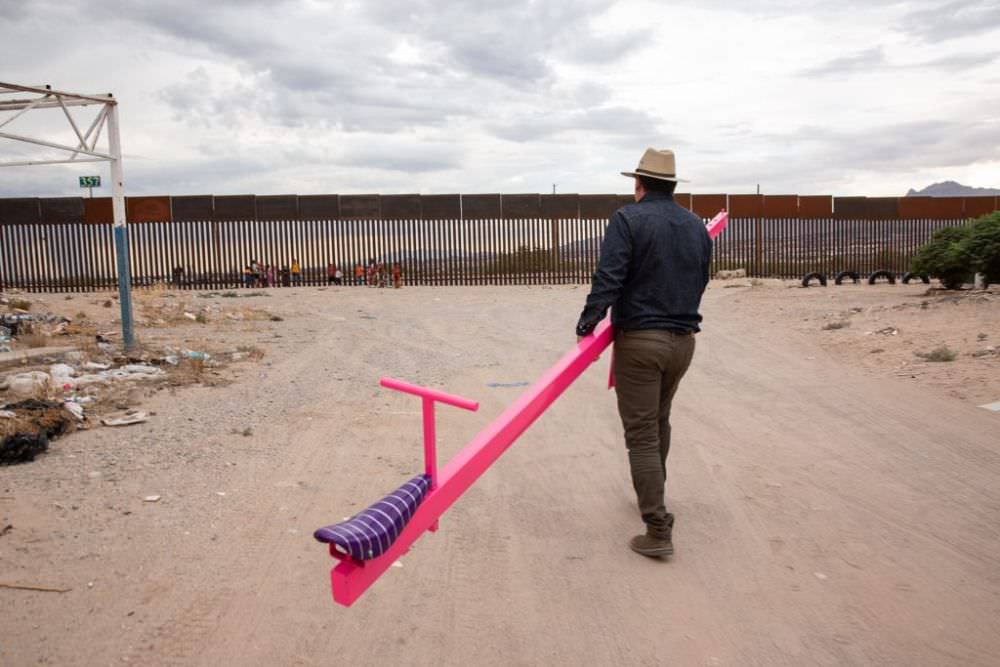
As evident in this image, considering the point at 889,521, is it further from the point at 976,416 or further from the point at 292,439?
the point at 292,439

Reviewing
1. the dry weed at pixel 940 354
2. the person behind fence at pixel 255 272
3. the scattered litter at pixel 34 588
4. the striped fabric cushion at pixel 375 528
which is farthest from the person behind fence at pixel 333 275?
the striped fabric cushion at pixel 375 528

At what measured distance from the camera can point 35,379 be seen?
24.8 ft

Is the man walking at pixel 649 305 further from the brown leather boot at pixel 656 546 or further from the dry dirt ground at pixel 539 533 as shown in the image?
the dry dirt ground at pixel 539 533

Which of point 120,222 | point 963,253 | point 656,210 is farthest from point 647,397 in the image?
point 963,253

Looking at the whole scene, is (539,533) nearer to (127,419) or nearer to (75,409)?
(127,419)

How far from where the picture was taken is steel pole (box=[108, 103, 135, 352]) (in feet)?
31.8

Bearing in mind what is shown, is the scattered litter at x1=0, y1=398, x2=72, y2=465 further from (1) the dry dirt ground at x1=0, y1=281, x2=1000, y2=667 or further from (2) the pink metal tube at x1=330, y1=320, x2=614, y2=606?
(2) the pink metal tube at x1=330, y1=320, x2=614, y2=606

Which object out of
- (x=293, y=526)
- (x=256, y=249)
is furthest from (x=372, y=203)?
(x=293, y=526)

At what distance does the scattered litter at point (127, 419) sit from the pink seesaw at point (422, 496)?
402 centimetres

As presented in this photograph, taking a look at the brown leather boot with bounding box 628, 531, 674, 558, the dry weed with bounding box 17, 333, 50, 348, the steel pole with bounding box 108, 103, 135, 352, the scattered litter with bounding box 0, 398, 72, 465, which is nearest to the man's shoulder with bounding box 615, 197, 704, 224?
the brown leather boot with bounding box 628, 531, 674, 558

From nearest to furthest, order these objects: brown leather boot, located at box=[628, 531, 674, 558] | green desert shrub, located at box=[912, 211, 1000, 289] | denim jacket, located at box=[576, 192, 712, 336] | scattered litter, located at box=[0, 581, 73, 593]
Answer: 1. scattered litter, located at box=[0, 581, 73, 593]
2. denim jacket, located at box=[576, 192, 712, 336]
3. brown leather boot, located at box=[628, 531, 674, 558]
4. green desert shrub, located at box=[912, 211, 1000, 289]

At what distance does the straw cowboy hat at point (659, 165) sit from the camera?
3.94 meters

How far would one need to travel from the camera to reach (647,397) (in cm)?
391

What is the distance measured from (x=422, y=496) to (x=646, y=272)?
1.59 m
